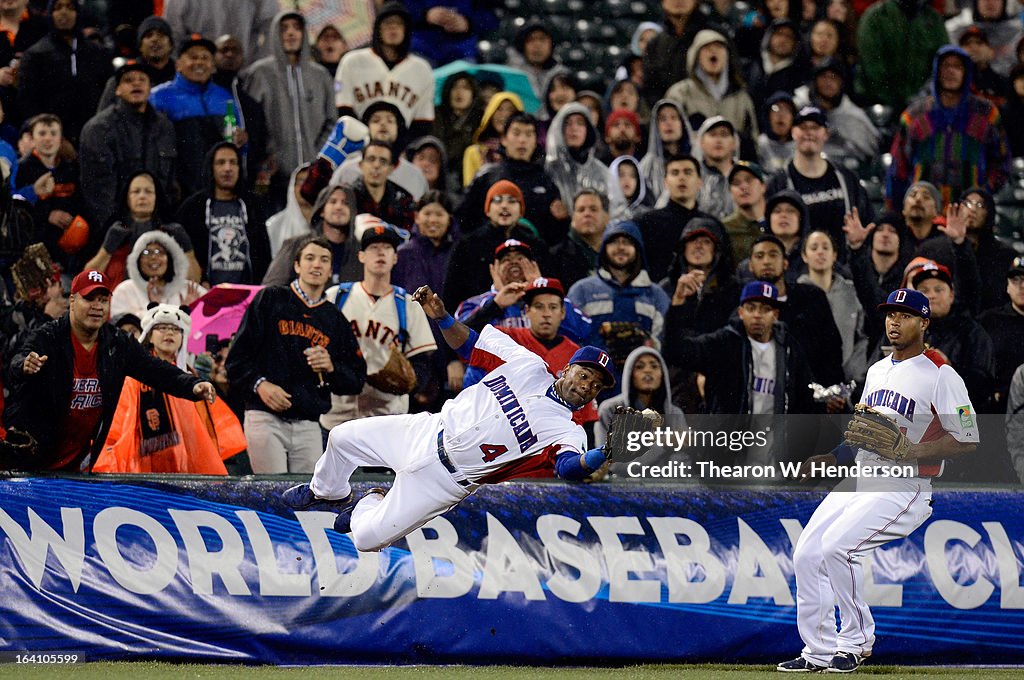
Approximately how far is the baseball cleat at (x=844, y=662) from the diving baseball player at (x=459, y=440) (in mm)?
1841

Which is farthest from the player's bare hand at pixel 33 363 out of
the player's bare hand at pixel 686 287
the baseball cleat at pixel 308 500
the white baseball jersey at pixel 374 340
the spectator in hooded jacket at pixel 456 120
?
the spectator in hooded jacket at pixel 456 120

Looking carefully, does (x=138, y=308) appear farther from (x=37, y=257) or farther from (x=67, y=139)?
(x=67, y=139)

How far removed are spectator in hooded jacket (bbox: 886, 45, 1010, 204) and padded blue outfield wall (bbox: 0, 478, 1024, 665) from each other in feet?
16.4

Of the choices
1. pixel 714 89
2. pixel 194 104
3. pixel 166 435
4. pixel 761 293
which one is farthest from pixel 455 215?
pixel 166 435

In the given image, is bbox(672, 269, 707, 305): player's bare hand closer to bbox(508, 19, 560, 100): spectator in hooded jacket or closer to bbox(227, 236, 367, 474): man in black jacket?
bbox(227, 236, 367, 474): man in black jacket

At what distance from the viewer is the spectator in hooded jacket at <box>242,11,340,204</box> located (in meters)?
12.8

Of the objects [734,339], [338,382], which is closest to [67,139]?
[338,382]

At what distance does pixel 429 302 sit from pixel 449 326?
1.06 ft

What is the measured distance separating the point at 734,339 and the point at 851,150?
4.93m

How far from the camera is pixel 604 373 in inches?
312

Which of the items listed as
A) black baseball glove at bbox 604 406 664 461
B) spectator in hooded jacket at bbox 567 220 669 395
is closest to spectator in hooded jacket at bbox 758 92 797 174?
spectator in hooded jacket at bbox 567 220 669 395

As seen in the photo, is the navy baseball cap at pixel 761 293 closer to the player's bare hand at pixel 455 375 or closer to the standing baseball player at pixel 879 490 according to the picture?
the standing baseball player at pixel 879 490

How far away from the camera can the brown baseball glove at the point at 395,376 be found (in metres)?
10.2

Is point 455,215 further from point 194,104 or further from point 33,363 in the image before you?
point 33,363
